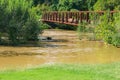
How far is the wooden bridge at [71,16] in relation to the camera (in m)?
50.8

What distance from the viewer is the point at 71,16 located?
59.4 meters

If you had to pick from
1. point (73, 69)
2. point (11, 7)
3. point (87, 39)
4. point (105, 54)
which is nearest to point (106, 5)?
point (87, 39)

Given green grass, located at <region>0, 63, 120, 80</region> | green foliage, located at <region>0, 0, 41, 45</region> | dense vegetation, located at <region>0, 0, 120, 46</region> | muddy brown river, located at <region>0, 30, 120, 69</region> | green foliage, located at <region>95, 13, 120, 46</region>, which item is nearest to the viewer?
green grass, located at <region>0, 63, 120, 80</region>

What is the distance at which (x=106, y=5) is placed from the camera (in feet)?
194

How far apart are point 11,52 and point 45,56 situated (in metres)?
3.28

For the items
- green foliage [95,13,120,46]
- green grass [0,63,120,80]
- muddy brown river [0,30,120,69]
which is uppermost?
green grass [0,63,120,80]

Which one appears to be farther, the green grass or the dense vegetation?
the dense vegetation

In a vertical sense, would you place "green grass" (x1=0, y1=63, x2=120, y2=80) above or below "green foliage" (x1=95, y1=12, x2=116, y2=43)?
above

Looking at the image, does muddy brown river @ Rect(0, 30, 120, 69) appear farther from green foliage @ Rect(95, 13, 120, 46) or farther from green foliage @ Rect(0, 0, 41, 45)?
green foliage @ Rect(0, 0, 41, 45)

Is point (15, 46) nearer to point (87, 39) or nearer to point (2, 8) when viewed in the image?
point (2, 8)

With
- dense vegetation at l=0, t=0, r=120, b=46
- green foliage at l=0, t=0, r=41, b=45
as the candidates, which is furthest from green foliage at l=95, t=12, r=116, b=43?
green foliage at l=0, t=0, r=41, b=45

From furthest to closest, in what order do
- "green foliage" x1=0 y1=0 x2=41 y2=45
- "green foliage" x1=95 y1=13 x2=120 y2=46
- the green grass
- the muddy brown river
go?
"green foliage" x1=0 y1=0 x2=41 y2=45 < "green foliage" x1=95 y1=13 x2=120 y2=46 < the muddy brown river < the green grass

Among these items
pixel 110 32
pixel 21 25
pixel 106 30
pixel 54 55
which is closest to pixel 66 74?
pixel 54 55

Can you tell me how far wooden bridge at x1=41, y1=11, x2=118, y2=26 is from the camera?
50.8 metres
